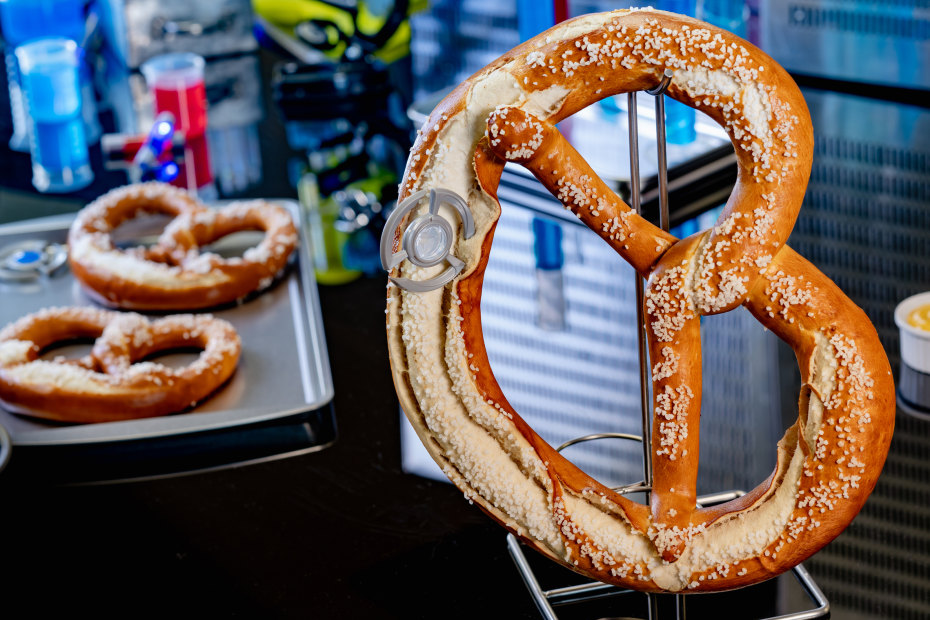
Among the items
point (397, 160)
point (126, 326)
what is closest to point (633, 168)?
point (126, 326)

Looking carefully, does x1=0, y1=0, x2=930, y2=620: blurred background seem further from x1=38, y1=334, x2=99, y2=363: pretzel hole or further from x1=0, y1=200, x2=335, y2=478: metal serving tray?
x1=38, y1=334, x2=99, y2=363: pretzel hole

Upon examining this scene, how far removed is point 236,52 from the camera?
254 cm

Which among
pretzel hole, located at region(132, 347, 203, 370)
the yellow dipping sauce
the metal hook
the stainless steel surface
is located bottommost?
pretzel hole, located at region(132, 347, 203, 370)

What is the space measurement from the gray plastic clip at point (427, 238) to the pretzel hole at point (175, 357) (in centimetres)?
67

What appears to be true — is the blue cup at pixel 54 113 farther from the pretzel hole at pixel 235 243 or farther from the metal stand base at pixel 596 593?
the metal stand base at pixel 596 593

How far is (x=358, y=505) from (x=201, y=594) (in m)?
0.18

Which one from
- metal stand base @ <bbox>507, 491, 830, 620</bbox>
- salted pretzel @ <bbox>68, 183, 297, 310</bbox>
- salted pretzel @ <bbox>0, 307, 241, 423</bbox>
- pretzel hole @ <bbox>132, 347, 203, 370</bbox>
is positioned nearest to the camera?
metal stand base @ <bbox>507, 491, 830, 620</bbox>

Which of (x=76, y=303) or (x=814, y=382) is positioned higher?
(x=814, y=382)

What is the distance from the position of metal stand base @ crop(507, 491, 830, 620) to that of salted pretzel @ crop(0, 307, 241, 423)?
44cm

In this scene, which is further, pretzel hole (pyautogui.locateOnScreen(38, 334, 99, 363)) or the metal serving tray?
pretzel hole (pyautogui.locateOnScreen(38, 334, 99, 363))

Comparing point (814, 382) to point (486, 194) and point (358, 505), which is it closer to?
point (486, 194)

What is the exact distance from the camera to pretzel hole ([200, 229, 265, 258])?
63.3 inches

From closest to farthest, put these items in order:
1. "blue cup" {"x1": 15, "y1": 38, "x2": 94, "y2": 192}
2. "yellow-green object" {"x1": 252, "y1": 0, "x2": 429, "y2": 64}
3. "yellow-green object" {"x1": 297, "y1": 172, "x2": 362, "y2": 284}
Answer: "yellow-green object" {"x1": 297, "y1": 172, "x2": 362, "y2": 284} → "blue cup" {"x1": 15, "y1": 38, "x2": 94, "y2": 192} → "yellow-green object" {"x1": 252, "y1": 0, "x2": 429, "y2": 64}

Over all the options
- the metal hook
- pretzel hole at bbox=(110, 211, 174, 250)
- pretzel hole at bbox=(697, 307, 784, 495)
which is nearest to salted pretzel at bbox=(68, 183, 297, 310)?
pretzel hole at bbox=(110, 211, 174, 250)
